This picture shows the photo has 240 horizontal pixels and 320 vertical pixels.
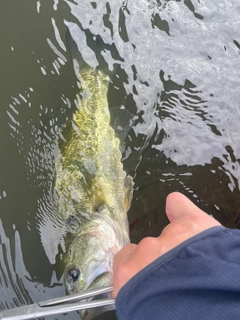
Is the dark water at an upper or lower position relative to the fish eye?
upper

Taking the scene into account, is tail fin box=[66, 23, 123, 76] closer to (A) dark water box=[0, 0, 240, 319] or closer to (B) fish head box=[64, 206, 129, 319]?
(A) dark water box=[0, 0, 240, 319]

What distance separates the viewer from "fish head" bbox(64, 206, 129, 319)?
6.93 feet

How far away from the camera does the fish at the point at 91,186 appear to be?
2.31m

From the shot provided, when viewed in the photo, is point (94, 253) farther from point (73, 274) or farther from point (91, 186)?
point (91, 186)

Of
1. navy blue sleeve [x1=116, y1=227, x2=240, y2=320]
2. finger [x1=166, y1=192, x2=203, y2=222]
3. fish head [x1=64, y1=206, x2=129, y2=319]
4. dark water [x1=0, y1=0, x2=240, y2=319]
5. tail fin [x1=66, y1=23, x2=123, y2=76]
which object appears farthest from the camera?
tail fin [x1=66, y1=23, x2=123, y2=76]

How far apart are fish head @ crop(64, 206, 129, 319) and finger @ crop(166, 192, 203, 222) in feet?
2.46

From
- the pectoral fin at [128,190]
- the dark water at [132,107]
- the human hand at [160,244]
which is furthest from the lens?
the dark water at [132,107]

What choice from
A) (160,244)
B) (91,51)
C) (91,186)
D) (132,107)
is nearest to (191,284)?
(160,244)

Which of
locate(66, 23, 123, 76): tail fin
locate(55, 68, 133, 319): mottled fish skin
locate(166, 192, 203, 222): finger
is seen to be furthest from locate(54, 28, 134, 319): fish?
locate(166, 192, 203, 222): finger

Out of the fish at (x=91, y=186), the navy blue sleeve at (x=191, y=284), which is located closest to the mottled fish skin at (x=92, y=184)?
the fish at (x=91, y=186)

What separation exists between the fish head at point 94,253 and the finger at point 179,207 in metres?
0.75

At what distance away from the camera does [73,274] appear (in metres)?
2.22

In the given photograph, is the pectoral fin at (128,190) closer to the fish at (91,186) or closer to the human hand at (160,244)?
the fish at (91,186)

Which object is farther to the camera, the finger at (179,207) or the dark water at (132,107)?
the dark water at (132,107)
